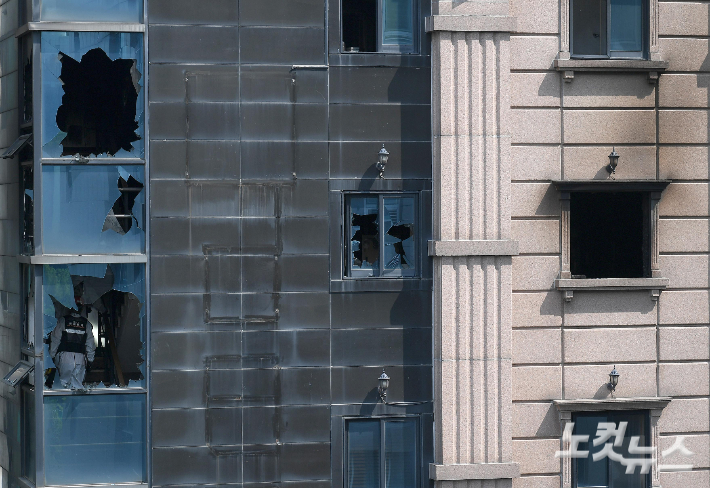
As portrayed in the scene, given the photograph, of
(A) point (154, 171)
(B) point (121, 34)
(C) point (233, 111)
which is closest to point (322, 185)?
(C) point (233, 111)

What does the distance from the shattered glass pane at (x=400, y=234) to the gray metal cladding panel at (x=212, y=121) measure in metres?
3.00

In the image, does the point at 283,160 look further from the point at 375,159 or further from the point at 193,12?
the point at 193,12

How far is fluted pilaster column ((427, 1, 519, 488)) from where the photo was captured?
1348 cm

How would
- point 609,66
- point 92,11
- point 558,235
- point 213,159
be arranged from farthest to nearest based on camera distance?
point 558,235 < point 609,66 < point 213,159 < point 92,11

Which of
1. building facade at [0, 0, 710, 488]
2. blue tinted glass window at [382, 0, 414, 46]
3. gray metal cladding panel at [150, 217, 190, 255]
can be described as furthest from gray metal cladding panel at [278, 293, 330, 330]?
blue tinted glass window at [382, 0, 414, 46]

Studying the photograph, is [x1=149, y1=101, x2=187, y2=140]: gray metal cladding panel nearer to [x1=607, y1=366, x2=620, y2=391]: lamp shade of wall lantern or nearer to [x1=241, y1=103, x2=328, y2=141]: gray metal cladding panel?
[x1=241, y1=103, x2=328, y2=141]: gray metal cladding panel

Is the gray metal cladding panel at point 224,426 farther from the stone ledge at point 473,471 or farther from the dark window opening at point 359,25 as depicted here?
the dark window opening at point 359,25

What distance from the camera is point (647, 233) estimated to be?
13984 mm

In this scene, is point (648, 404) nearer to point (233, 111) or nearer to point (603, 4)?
point (603, 4)

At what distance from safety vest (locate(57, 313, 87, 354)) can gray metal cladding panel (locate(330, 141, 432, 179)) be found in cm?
501

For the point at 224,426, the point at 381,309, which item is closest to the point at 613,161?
the point at 381,309

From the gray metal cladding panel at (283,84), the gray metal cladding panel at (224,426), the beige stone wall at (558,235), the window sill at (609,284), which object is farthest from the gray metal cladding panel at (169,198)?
the window sill at (609,284)

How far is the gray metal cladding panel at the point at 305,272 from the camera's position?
1341 centimetres

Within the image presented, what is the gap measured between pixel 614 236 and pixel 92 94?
31.3 feet
